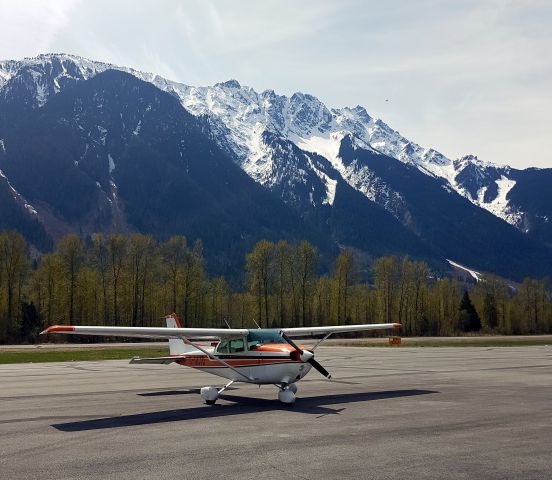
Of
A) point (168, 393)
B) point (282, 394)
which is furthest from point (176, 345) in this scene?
point (282, 394)

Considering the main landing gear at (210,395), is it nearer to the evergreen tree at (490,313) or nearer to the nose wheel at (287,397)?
A: the nose wheel at (287,397)

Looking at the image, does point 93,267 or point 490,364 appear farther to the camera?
point 93,267

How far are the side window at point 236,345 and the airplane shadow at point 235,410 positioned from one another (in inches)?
70.1

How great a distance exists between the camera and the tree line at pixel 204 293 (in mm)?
92188

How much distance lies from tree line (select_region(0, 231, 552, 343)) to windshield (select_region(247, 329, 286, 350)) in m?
61.8

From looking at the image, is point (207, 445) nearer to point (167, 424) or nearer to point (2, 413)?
point (167, 424)

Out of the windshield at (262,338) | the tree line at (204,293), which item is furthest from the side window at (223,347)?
the tree line at (204,293)

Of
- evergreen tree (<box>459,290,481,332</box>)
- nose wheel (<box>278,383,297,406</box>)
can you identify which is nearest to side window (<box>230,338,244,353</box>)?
nose wheel (<box>278,383,297,406</box>)

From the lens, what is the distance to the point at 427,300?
128 meters

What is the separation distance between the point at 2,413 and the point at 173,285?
80789 millimetres

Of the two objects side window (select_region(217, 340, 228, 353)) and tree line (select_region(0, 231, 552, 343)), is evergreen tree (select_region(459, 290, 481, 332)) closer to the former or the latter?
tree line (select_region(0, 231, 552, 343))

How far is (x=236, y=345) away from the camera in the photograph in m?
22.4

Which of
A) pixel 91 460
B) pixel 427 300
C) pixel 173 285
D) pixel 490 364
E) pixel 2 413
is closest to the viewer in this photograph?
pixel 91 460

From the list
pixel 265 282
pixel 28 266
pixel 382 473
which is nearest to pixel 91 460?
pixel 382 473
